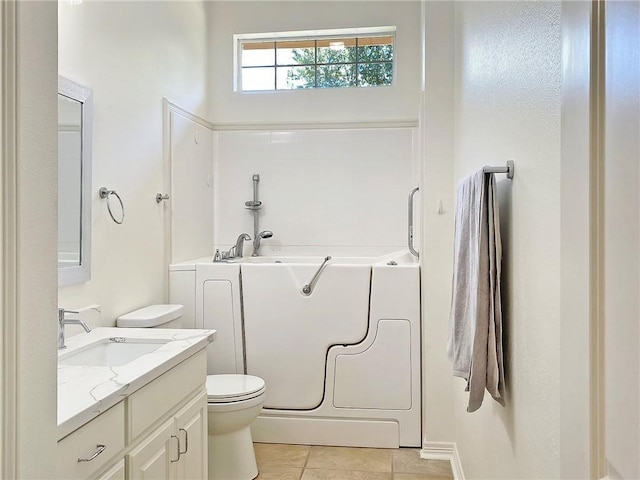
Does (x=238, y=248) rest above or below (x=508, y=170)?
below

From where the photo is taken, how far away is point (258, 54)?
4.23 meters

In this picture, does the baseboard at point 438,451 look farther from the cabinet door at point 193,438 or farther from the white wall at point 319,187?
the white wall at point 319,187

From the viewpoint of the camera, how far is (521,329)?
4.62 feet

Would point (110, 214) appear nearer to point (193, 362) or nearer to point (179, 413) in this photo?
point (193, 362)

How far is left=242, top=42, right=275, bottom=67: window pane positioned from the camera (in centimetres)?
Result: 421

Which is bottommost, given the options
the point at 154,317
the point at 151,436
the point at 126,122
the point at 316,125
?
the point at 151,436

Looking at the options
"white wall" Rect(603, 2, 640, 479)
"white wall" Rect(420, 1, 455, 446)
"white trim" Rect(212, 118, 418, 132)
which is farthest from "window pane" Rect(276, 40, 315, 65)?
"white wall" Rect(603, 2, 640, 479)

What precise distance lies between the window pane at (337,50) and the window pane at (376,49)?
0.07 m

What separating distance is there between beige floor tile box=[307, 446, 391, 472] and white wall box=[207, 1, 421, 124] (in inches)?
93.3

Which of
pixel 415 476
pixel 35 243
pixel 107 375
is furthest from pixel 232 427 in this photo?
pixel 35 243

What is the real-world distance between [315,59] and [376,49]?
19.2 inches

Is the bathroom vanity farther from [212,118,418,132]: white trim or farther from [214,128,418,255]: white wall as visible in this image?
[212,118,418,132]: white trim

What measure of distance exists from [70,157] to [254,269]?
1240mm

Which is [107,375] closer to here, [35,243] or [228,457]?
[35,243]
